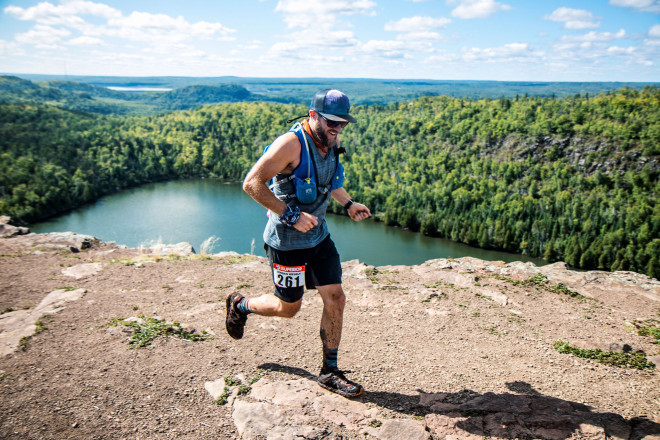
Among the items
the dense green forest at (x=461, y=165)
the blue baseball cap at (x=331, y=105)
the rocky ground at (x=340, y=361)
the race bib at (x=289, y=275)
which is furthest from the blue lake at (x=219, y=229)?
the blue baseball cap at (x=331, y=105)

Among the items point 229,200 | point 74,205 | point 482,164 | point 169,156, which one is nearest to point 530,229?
point 482,164

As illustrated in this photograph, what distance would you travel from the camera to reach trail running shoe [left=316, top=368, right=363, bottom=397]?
417 cm

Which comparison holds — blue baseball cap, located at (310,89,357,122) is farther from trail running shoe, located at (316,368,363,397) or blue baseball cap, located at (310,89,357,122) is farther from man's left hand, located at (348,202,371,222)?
trail running shoe, located at (316,368,363,397)

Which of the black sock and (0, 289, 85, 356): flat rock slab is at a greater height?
the black sock

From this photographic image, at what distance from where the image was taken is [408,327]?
602 centimetres

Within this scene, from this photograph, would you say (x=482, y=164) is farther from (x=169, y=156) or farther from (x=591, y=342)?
(x=591, y=342)

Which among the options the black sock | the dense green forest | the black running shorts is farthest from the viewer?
the dense green forest

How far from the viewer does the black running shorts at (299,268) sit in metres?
4.08

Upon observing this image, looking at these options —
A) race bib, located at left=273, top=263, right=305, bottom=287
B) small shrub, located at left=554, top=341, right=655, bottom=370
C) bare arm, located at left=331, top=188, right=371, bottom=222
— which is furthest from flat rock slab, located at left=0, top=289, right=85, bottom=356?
small shrub, located at left=554, top=341, right=655, bottom=370

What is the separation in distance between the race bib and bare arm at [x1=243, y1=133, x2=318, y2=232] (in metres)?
0.62

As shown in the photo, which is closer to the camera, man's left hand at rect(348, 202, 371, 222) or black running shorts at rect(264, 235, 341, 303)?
black running shorts at rect(264, 235, 341, 303)

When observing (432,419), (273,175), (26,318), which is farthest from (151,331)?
(432,419)

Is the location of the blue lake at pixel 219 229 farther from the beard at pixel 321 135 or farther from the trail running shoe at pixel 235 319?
the beard at pixel 321 135

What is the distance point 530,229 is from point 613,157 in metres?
29.5
